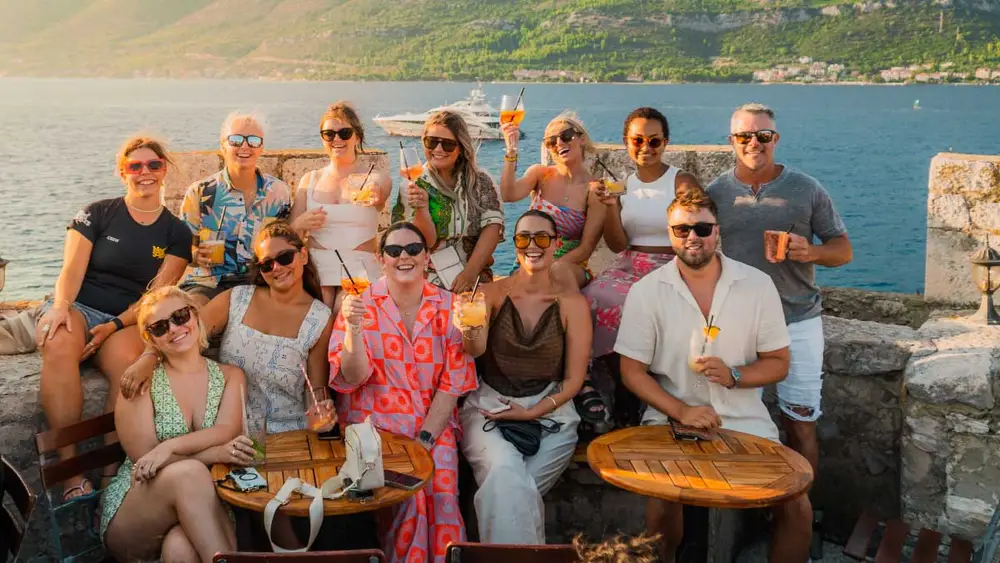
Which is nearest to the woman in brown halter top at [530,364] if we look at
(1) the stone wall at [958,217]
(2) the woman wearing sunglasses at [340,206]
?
(2) the woman wearing sunglasses at [340,206]

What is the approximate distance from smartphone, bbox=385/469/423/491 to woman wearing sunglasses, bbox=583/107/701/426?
154 cm

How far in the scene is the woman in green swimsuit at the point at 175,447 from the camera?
11.6 ft

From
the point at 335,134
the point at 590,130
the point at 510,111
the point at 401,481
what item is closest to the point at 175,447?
the point at 401,481

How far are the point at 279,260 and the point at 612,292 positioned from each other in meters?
1.64

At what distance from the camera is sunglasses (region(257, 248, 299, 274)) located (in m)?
4.20

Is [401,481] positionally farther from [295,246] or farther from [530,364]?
[295,246]

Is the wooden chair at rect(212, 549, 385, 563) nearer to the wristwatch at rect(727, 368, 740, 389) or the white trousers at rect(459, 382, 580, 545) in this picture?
the white trousers at rect(459, 382, 580, 545)

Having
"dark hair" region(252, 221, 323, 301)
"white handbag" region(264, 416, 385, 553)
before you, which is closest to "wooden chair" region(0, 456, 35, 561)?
"white handbag" region(264, 416, 385, 553)

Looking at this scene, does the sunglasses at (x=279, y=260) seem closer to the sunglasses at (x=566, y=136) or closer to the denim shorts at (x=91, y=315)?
the denim shorts at (x=91, y=315)

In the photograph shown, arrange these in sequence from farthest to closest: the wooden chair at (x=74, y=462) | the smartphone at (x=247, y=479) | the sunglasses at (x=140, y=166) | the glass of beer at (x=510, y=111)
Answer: the glass of beer at (x=510, y=111)
the sunglasses at (x=140, y=166)
the wooden chair at (x=74, y=462)
the smartphone at (x=247, y=479)

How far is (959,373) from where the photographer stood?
167 inches

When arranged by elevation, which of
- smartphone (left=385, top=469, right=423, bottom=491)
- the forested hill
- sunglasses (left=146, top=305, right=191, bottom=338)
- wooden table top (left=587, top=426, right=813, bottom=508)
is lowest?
wooden table top (left=587, top=426, right=813, bottom=508)

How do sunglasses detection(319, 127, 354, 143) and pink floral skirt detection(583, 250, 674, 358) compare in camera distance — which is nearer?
pink floral skirt detection(583, 250, 674, 358)

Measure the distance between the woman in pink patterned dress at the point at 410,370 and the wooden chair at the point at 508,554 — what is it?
4.00ft
